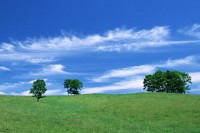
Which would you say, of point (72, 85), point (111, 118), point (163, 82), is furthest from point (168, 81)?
point (111, 118)

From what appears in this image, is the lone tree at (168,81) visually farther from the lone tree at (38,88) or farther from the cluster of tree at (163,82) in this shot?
the lone tree at (38,88)

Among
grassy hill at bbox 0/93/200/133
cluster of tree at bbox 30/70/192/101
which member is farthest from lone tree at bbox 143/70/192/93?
grassy hill at bbox 0/93/200/133

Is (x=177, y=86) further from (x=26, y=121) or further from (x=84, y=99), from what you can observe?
(x=26, y=121)

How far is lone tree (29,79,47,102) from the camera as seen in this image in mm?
88375

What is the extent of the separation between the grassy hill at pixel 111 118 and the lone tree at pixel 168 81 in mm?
46714

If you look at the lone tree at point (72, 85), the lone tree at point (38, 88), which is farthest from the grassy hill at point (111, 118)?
the lone tree at point (72, 85)

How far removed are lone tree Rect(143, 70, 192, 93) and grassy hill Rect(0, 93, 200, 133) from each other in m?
46.7

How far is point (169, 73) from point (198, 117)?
3174 inches

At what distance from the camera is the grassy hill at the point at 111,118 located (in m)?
34.8

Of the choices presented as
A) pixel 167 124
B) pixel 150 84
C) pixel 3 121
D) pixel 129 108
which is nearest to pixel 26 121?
pixel 3 121

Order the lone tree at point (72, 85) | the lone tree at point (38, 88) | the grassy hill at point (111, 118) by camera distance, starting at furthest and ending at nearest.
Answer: the lone tree at point (72, 85) < the lone tree at point (38, 88) < the grassy hill at point (111, 118)

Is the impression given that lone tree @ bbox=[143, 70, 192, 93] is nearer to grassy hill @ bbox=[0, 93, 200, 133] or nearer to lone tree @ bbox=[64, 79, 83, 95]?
lone tree @ bbox=[64, 79, 83, 95]

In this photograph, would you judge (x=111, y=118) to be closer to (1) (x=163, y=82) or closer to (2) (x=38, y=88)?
(2) (x=38, y=88)

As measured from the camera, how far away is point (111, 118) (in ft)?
162
